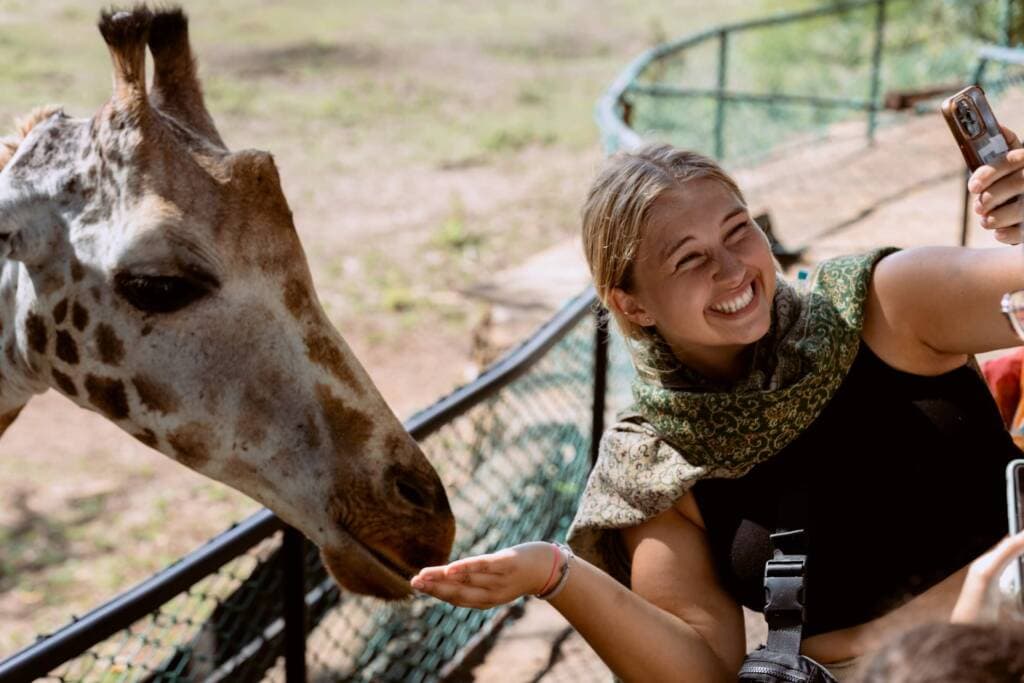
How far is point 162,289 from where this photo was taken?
2375 millimetres

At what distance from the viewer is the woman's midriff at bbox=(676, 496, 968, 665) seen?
1988 millimetres

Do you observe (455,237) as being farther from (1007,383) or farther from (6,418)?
(1007,383)

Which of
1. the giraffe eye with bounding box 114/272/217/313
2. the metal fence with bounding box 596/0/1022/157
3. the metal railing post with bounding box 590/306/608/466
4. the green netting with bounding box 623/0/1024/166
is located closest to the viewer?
the giraffe eye with bounding box 114/272/217/313

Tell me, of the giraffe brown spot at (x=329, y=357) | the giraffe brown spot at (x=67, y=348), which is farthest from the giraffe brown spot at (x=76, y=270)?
the giraffe brown spot at (x=329, y=357)

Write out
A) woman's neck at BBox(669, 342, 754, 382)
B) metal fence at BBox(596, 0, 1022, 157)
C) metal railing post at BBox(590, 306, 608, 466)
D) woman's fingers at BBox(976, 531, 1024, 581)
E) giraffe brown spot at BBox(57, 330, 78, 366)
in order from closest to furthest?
1. woman's fingers at BBox(976, 531, 1024, 581)
2. woman's neck at BBox(669, 342, 754, 382)
3. giraffe brown spot at BBox(57, 330, 78, 366)
4. metal railing post at BBox(590, 306, 608, 466)
5. metal fence at BBox(596, 0, 1022, 157)

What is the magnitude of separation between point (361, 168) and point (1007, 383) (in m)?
11.9

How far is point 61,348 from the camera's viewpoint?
8.19 ft

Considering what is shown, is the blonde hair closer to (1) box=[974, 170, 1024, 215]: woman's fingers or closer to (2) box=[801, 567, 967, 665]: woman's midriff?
(1) box=[974, 170, 1024, 215]: woman's fingers

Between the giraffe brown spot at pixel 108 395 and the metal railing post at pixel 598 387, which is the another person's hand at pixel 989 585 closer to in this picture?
the giraffe brown spot at pixel 108 395

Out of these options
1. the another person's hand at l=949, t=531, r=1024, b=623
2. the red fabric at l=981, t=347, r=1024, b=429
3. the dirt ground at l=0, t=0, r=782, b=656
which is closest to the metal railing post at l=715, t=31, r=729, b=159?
→ the dirt ground at l=0, t=0, r=782, b=656

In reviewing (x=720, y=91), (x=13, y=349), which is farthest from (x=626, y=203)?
(x=720, y=91)

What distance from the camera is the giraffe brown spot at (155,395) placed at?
244 centimetres

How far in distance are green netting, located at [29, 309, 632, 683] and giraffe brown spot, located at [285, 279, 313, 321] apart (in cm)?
124

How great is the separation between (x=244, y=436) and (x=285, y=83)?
15.6 metres
